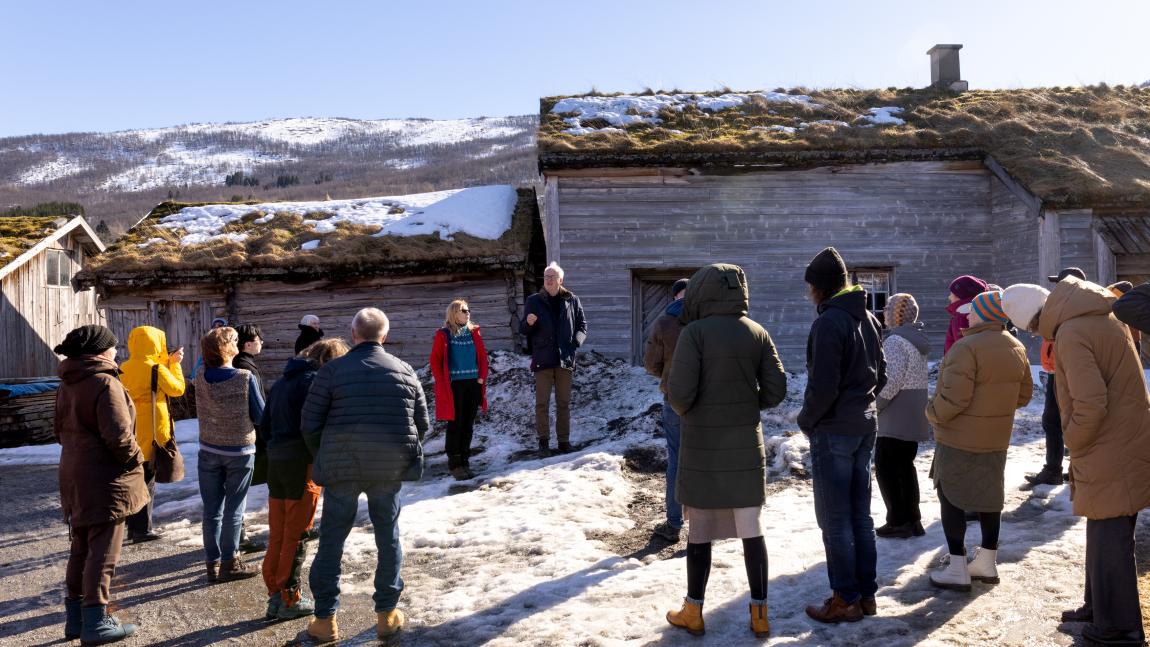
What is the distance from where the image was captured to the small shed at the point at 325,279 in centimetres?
1391

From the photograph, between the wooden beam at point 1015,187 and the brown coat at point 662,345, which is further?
the wooden beam at point 1015,187

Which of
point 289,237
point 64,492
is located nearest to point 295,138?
point 289,237

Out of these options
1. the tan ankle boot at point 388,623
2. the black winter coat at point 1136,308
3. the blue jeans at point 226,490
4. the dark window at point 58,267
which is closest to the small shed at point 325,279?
the blue jeans at point 226,490

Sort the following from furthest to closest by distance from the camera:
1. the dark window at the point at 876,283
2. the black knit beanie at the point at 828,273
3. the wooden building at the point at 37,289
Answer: the wooden building at the point at 37,289 → the dark window at the point at 876,283 → the black knit beanie at the point at 828,273

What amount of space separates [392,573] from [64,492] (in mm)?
2043

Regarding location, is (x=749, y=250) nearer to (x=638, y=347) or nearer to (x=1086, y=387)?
(x=638, y=347)

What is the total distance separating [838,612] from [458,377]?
16.8 ft

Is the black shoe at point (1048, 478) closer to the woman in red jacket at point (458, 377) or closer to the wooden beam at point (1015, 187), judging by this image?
the woman in red jacket at point (458, 377)

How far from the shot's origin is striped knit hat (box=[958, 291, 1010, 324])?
4.76 meters

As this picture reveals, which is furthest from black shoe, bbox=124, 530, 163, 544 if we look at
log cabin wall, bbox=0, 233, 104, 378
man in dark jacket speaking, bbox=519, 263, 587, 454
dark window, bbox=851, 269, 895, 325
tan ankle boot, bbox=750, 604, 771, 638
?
log cabin wall, bbox=0, 233, 104, 378

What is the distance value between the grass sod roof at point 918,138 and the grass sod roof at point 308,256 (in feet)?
6.31

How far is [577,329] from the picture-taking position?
31.0 ft

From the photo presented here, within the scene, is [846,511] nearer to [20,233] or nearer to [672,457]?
[672,457]

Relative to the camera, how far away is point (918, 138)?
45.2 feet
